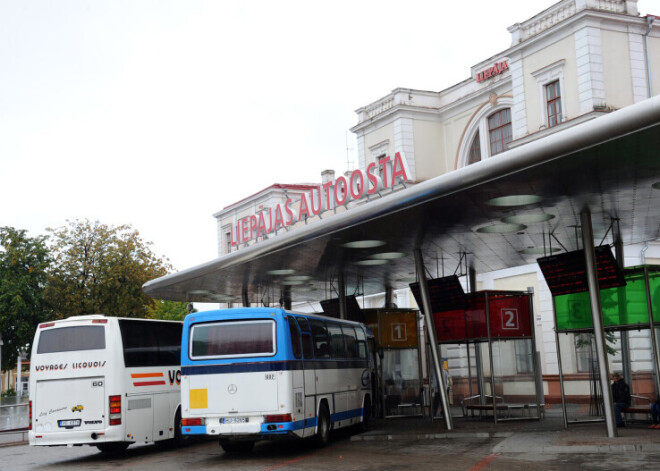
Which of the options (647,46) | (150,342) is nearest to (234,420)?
(150,342)

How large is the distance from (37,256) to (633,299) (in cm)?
3574

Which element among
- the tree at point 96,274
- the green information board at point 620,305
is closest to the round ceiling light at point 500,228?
the green information board at point 620,305

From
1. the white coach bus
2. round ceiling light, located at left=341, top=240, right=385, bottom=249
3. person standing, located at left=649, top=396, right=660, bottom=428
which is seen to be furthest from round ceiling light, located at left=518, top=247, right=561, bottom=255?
the white coach bus

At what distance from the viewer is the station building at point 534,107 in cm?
2964

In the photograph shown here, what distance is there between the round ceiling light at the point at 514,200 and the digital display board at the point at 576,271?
207 cm

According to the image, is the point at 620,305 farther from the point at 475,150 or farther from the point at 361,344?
the point at 475,150

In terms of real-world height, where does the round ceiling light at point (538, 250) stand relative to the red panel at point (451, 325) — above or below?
above

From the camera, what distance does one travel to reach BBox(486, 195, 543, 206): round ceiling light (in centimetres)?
1513

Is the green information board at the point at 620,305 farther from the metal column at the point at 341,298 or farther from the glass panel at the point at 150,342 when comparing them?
Result: the glass panel at the point at 150,342

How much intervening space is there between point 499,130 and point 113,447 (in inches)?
929

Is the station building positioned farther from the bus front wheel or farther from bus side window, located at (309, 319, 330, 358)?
the bus front wheel

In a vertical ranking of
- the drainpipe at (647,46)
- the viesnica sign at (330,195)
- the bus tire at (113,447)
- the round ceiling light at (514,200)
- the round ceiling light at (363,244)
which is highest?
the drainpipe at (647,46)

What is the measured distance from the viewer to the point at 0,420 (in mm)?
31688

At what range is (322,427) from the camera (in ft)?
58.5
